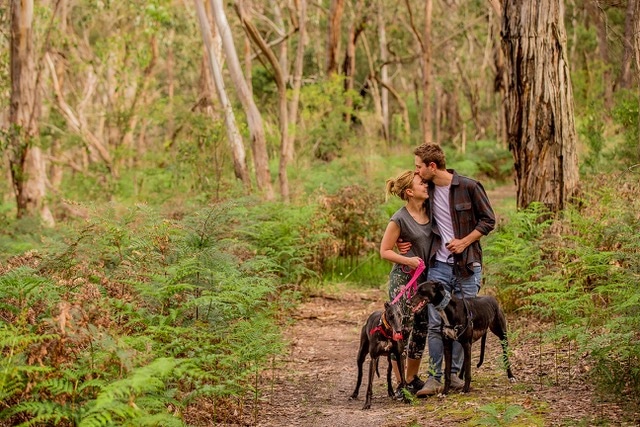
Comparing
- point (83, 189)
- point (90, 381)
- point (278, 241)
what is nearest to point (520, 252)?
point (278, 241)

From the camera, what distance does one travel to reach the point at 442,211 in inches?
299

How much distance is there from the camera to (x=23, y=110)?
18172 millimetres

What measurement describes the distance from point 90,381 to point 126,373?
1.28 feet

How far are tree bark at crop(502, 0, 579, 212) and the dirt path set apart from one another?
207cm

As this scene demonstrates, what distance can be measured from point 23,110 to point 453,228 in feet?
42.7

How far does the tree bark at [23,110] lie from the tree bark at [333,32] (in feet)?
39.4

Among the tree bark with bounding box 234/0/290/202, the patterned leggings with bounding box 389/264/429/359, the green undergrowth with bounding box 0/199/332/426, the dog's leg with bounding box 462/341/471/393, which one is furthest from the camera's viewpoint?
the tree bark with bounding box 234/0/290/202

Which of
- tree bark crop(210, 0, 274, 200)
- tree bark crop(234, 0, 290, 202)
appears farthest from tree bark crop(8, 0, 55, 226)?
tree bark crop(234, 0, 290, 202)

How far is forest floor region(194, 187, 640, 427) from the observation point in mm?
6332

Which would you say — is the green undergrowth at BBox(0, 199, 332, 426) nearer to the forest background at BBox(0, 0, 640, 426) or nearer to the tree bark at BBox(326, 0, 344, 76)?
the forest background at BBox(0, 0, 640, 426)

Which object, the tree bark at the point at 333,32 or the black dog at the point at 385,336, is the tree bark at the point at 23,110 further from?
the tree bark at the point at 333,32

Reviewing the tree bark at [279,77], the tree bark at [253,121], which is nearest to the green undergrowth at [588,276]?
the tree bark at [279,77]

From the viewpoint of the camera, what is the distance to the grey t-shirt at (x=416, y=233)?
24.8 feet

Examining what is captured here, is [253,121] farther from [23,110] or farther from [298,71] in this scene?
[298,71]
